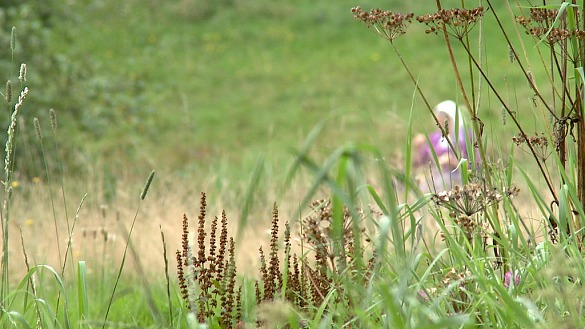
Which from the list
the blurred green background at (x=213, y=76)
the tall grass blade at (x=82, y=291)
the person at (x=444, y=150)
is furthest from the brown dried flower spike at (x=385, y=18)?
the blurred green background at (x=213, y=76)

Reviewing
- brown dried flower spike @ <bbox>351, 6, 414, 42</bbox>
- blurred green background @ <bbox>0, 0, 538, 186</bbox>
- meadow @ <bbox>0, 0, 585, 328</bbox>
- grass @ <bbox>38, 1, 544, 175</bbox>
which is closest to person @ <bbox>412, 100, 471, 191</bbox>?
meadow @ <bbox>0, 0, 585, 328</bbox>

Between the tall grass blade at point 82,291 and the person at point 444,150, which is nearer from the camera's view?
the tall grass blade at point 82,291

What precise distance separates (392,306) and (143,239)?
4014 mm

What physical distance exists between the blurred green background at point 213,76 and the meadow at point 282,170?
0.16ft

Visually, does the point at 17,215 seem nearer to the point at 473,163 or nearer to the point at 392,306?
the point at 473,163

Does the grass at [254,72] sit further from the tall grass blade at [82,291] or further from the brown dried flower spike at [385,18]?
Result: the tall grass blade at [82,291]

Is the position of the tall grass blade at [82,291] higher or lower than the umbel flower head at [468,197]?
lower

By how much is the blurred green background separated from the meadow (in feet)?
0.16

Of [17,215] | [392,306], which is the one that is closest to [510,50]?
[392,306]

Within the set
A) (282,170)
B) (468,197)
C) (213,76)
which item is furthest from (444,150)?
(213,76)

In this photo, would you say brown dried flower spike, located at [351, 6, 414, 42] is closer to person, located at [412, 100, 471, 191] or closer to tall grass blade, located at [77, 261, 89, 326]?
person, located at [412, 100, 471, 191]

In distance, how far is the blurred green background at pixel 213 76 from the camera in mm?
9102

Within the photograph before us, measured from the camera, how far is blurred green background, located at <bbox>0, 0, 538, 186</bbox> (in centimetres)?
910

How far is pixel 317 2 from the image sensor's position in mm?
19953
